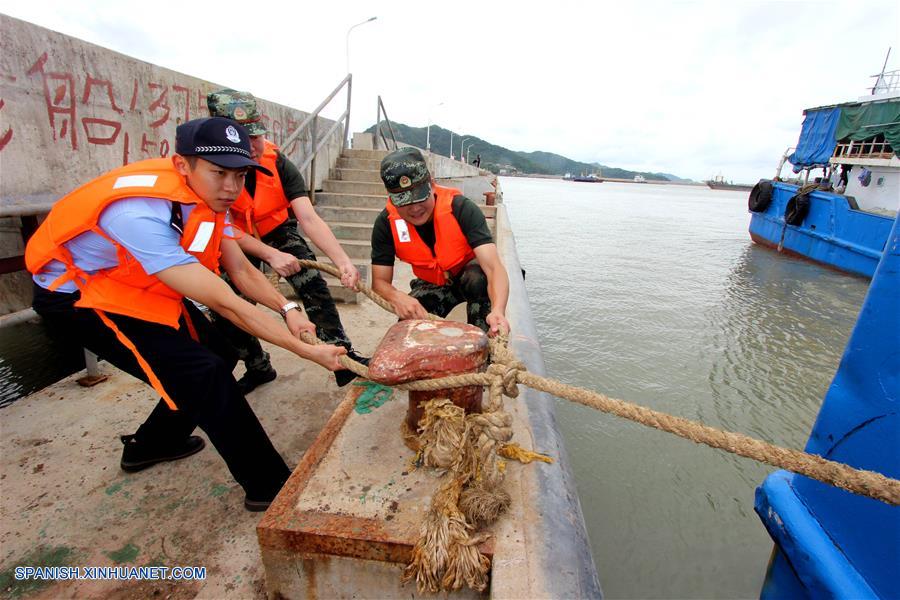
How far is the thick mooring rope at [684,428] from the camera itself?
1.25 meters

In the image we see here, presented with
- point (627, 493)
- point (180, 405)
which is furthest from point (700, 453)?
point (180, 405)

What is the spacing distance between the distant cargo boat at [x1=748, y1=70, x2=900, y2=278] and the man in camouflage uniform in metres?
14.0

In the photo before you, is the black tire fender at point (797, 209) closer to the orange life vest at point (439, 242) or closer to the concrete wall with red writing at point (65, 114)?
the orange life vest at point (439, 242)

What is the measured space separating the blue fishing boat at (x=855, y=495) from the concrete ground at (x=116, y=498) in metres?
2.25

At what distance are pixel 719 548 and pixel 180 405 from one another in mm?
3686

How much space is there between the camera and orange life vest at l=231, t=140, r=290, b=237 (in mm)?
3072

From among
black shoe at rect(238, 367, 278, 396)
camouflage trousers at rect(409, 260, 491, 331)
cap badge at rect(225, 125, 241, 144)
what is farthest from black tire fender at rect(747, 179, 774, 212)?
cap badge at rect(225, 125, 241, 144)

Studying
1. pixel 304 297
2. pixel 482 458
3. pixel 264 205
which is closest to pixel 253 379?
pixel 304 297

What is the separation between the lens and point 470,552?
1493 millimetres

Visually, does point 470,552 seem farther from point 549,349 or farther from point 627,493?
point 549,349

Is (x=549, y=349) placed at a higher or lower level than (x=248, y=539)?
lower

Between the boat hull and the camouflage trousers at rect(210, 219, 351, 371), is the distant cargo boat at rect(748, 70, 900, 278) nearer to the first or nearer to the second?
the boat hull

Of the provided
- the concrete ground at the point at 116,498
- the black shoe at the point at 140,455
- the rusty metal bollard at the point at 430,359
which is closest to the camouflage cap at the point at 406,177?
the rusty metal bollard at the point at 430,359

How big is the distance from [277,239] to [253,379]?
3.49 ft
